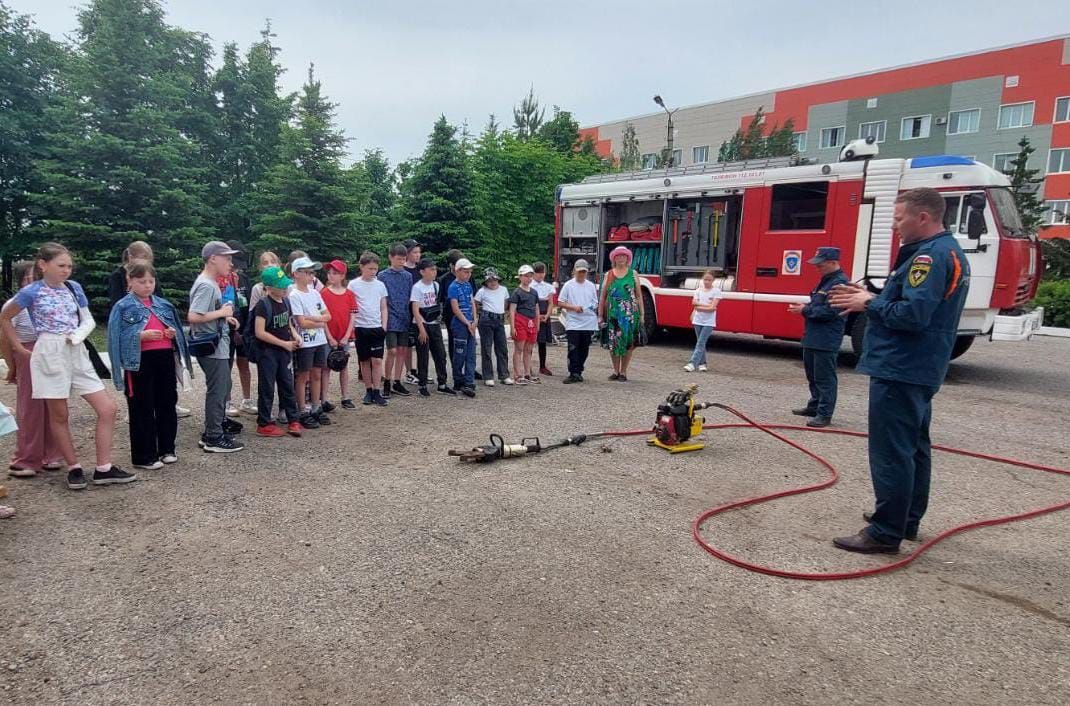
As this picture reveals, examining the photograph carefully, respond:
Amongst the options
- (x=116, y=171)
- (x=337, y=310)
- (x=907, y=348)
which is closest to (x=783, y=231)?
(x=337, y=310)

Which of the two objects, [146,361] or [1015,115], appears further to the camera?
[1015,115]

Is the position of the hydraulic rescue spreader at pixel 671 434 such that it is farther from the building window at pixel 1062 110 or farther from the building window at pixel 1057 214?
the building window at pixel 1062 110

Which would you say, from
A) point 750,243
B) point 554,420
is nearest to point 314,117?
point 750,243

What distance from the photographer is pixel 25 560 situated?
140 inches

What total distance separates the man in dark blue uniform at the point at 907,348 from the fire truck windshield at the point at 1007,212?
725 centimetres

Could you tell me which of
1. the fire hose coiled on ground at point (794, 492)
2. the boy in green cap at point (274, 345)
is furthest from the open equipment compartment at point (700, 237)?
the boy in green cap at point (274, 345)

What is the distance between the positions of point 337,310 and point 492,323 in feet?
7.64

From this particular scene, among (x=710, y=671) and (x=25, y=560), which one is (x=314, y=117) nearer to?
(x=25, y=560)

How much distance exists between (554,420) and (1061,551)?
4332mm

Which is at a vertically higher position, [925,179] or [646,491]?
→ [925,179]

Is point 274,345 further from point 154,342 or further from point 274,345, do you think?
point 154,342

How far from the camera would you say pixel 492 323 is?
28.3ft

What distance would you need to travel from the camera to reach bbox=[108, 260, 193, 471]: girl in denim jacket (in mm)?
4781

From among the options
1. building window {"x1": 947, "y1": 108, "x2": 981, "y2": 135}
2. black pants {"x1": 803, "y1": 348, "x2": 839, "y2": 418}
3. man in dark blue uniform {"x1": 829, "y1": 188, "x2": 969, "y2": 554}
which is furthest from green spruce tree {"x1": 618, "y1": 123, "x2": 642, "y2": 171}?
man in dark blue uniform {"x1": 829, "y1": 188, "x2": 969, "y2": 554}
